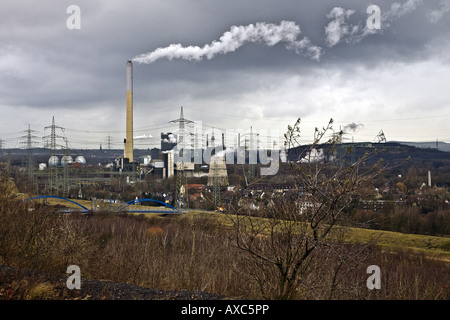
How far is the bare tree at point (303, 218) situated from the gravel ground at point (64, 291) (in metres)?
1.57

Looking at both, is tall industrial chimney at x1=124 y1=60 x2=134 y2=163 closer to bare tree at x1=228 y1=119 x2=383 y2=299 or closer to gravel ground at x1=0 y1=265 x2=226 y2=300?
gravel ground at x1=0 y1=265 x2=226 y2=300

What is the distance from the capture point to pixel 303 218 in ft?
15.2

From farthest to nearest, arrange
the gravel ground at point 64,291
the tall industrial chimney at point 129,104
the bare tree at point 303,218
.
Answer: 1. the tall industrial chimney at point 129,104
2. the gravel ground at point 64,291
3. the bare tree at point 303,218

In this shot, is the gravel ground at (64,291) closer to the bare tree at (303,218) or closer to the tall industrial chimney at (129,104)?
the bare tree at (303,218)

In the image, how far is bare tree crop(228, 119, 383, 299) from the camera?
4113 millimetres

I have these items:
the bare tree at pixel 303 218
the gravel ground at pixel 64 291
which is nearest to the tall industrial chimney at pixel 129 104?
the gravel ground at pixel 64 291

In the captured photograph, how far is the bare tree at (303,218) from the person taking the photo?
4113 mm

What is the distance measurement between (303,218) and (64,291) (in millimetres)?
4217

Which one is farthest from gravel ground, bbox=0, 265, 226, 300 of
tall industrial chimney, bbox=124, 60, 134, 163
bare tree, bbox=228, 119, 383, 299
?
tall industrial chimney, bbox=124, 60, 134, 163

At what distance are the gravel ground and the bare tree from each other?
1566mm

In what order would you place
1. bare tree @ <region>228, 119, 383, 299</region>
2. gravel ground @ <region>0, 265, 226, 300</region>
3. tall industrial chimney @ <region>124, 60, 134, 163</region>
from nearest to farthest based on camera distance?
bare tree @ <region>228, 119, 383, 299</region>
gravel ground @ <region>0, 265, 226, 300</region>
tall industrial chimney @ <region>124, 60, 134, 163</region>
